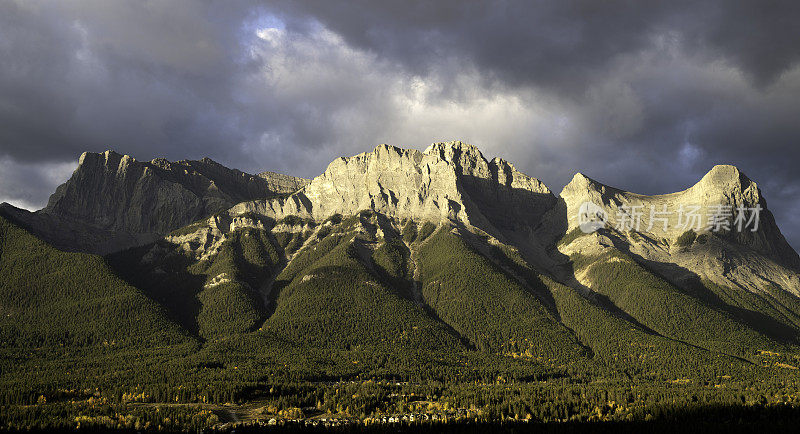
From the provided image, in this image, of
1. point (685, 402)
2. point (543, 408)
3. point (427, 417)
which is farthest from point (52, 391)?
point (685, 402)

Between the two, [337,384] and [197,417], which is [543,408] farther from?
[197,417]

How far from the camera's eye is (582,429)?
394 feet

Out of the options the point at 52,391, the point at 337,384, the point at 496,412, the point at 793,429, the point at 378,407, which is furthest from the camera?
the point at 337,384

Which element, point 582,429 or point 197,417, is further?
point 197,417

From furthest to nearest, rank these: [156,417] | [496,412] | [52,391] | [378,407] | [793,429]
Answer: [52,391], [378,407], [496,412], [156,417], [793,429]

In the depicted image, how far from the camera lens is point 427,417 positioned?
134875 mm

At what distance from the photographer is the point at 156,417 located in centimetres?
13275

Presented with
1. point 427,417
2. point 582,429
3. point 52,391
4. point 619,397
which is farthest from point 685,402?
point 52,391

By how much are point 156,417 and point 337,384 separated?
65407mm

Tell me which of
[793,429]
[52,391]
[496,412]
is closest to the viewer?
[793,429]

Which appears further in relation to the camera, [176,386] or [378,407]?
[176,386]

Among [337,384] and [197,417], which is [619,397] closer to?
[337,384]

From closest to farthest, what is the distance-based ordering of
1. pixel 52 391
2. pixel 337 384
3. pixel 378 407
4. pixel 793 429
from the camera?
pixel 793 429
pixel 378 407
pixel 52 391
pixel 337 384

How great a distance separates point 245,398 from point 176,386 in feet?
74.7
